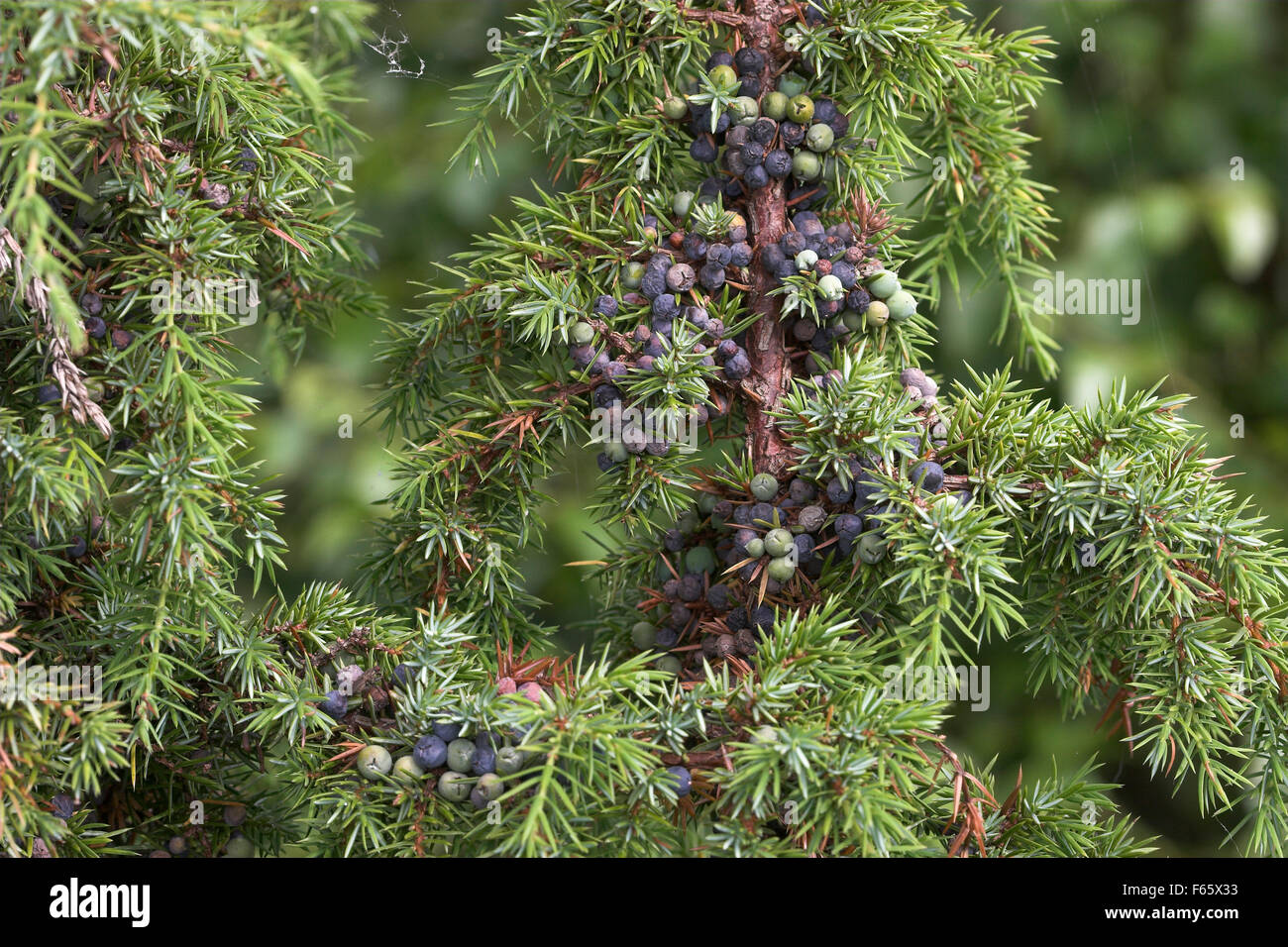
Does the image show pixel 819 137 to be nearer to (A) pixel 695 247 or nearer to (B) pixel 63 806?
(A) pixel 695 247

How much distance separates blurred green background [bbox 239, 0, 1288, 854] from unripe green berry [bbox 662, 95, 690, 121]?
0.54m

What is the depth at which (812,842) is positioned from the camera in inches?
17.4

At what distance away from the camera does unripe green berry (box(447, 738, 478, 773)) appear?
1.55 feet

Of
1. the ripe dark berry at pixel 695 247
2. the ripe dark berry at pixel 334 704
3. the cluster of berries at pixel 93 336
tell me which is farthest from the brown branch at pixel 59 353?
the ripe dark berry at pixel 695 247

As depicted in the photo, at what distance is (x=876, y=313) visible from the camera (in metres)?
0.54

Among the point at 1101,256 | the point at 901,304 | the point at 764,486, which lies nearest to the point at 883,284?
the point at 901,304

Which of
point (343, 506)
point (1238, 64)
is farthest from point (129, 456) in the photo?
point (1238, 64)

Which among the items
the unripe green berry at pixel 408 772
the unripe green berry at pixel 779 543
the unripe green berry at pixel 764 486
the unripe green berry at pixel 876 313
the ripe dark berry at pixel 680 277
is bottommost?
the unripe green berry at pixel 408 772

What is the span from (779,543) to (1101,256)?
0.84 meters

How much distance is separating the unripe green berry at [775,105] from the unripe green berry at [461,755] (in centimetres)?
33

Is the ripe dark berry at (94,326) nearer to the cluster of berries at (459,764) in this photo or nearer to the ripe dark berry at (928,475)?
the cluster of berries at (459,764)

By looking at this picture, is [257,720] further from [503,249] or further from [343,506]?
[343,506]

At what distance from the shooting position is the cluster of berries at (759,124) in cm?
53
